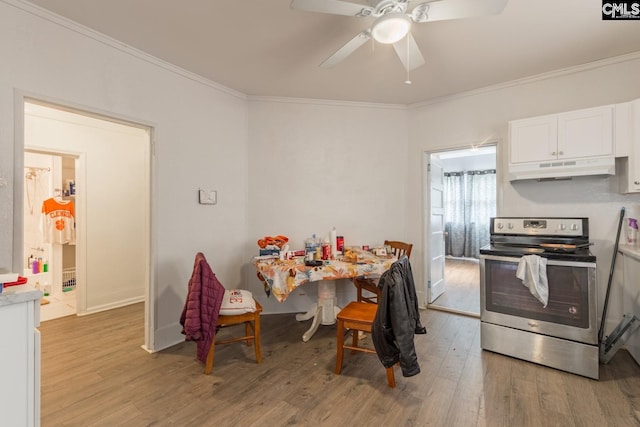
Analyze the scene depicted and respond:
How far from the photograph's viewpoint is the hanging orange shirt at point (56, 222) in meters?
3.98

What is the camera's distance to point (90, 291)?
3625 mm

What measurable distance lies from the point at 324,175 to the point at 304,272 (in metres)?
1.59

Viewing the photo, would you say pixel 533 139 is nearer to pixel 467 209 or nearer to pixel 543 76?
pixel 543 76

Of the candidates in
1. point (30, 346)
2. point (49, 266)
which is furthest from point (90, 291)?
point (30, 346)

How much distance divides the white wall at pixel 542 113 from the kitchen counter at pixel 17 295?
353cm

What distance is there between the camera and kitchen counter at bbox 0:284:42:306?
49.3 inches

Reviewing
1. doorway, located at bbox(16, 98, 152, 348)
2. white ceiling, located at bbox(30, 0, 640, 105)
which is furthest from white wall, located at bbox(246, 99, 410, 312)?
doorway, located at bbox(16, 98, 152, 348)

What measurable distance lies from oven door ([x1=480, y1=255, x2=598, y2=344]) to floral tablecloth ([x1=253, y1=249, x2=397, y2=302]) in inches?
37.6

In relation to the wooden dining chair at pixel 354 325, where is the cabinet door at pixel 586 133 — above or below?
above

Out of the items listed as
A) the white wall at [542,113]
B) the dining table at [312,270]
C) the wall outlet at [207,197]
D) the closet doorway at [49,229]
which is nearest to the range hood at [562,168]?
the white wall at [542,113]

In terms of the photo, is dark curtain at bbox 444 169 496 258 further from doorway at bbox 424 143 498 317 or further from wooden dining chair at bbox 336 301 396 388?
wooden dining chair at bbox 336 301 396 388

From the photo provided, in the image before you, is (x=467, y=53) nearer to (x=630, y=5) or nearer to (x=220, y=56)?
(x=630, y=5)

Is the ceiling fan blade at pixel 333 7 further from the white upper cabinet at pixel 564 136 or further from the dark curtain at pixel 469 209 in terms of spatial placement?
the dark curtain at pixel 469 209

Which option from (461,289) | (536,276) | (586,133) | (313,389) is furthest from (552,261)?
(461,289)
